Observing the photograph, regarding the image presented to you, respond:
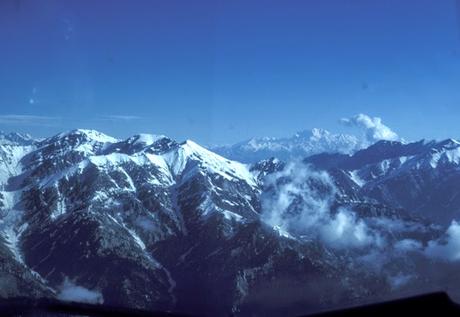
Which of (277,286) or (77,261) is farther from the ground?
(77,261)

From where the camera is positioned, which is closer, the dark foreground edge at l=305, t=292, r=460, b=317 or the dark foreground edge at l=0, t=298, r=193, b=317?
the dark foreground edge at l=305, t=292, r=460, b=317

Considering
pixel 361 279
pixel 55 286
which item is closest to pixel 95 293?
pixel 55 286

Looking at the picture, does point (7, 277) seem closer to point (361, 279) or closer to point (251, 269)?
point (251, 269)

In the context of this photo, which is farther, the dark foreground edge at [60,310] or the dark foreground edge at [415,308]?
the dark foreground edge at [60,310]

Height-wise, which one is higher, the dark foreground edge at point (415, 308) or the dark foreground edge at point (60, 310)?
the dark foreground edge at point (60, 310)

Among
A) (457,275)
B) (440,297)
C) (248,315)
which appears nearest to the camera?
(440,297)

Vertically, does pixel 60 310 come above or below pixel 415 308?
above

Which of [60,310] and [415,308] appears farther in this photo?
[60,310]

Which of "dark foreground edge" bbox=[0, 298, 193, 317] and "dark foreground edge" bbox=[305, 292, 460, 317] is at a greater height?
"dark foreground edge" bbox=[0, 298, 193, 317]
